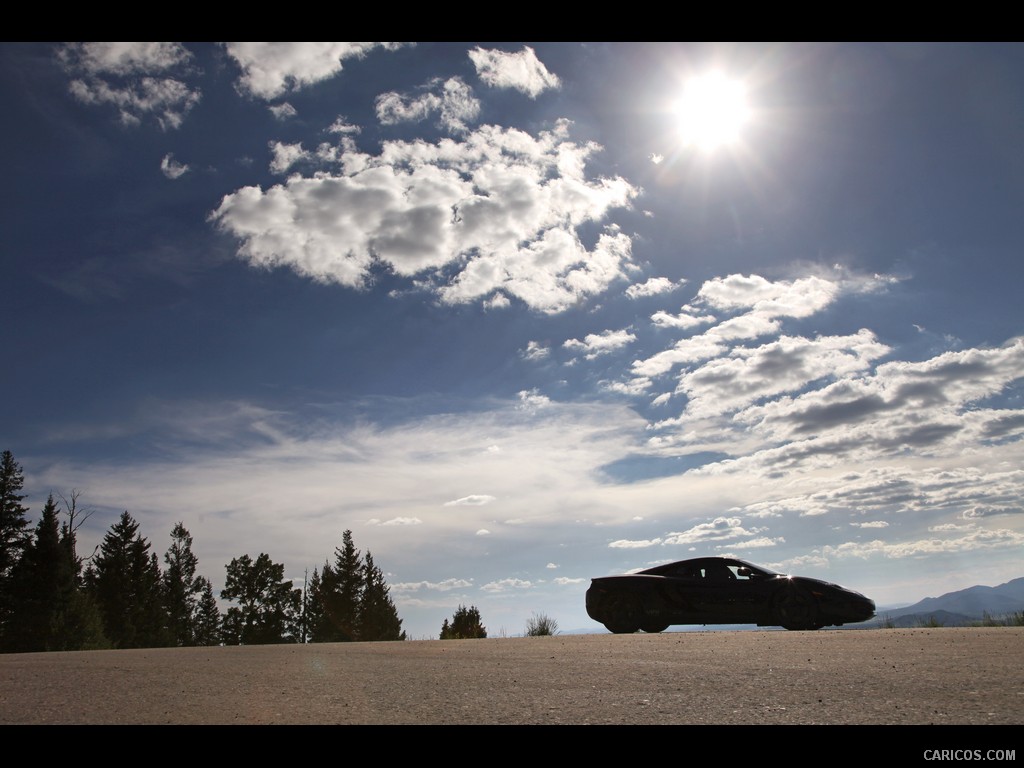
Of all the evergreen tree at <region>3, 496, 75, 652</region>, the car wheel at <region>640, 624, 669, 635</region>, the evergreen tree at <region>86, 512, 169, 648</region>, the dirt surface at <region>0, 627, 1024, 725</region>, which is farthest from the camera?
the evergreen tree at <region>86, 512, 169, 648</region>

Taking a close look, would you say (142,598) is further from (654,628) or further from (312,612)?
(654,628)

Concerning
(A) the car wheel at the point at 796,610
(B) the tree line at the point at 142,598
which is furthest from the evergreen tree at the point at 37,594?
(A) the car wheel at the point at 796,610

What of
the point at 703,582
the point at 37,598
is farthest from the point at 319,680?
the point at 37,598

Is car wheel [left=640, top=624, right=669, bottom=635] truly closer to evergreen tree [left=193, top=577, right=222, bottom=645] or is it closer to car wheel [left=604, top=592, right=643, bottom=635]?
car wheel [left=604, top=592, right=643, bottom=635]

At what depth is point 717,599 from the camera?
13172mm

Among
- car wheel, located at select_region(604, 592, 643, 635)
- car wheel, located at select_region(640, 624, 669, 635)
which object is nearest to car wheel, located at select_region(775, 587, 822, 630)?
car wheel, located at select_region(640, 624, 669, 635)

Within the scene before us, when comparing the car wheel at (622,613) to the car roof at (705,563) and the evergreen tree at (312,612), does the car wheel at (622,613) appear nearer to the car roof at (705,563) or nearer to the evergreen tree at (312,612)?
the car roof at (705,563)

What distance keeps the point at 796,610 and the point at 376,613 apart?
66.2 m

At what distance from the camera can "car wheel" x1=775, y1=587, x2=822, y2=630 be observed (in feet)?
41.3

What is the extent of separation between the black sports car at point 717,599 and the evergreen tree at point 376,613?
62.1 meters

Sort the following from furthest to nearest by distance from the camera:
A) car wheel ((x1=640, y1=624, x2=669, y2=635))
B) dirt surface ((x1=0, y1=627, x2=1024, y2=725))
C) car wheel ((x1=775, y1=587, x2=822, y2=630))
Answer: car wheel ((x1=640, y1=624, x2=669, y2=635)), car wheel ((x1=775, y1=587, x2=822, y2=630)), dirt surface ((x1=0, y1=627, x2=1024, y2=725))

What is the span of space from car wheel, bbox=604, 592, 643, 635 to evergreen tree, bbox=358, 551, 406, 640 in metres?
61.9

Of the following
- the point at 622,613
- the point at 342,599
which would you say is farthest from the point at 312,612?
the point at 622,613
